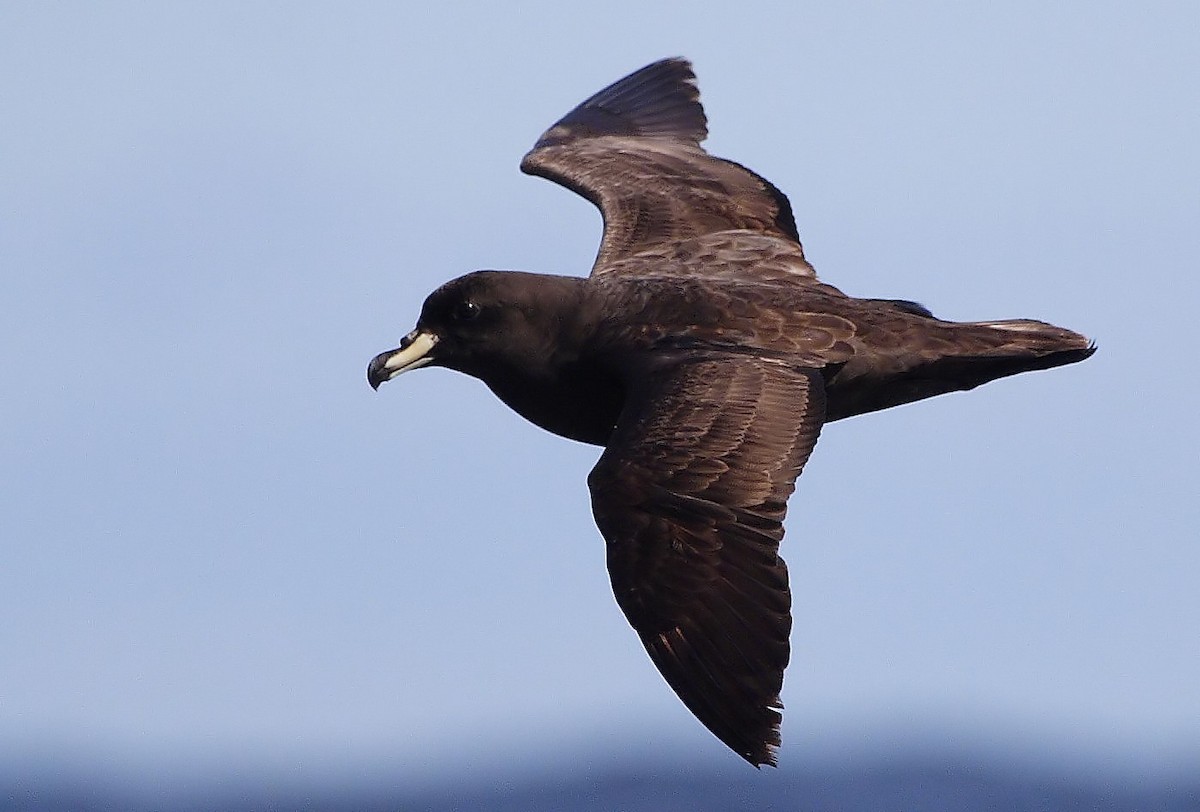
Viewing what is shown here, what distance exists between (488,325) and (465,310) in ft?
0.56

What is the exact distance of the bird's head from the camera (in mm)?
14391

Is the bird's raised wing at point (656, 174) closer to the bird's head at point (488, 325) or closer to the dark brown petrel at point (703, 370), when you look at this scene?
the dark brown petrel at point (703, 370)

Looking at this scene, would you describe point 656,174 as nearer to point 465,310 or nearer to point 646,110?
point 646,110

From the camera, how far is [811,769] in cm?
19412

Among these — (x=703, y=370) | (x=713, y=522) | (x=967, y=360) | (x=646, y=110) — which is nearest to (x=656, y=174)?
(x=646, y=110)

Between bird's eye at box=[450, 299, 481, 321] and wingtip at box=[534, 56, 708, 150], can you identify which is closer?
bird's eye at box=[450, 299, 481, 321]

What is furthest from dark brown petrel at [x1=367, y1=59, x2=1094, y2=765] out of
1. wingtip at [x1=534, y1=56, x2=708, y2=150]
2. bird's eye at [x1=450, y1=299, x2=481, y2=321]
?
wingtip at [x1=534, y1=56, x2=708, y2=150]

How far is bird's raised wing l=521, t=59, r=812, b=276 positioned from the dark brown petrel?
0.02 meters

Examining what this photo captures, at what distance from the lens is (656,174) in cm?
1766

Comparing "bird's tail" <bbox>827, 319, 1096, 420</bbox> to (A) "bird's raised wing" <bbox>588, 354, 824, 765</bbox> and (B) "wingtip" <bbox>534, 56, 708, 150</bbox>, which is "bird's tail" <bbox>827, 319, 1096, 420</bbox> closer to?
(A) "bird's raised wing" <bbox>588, 354, 824, 765</bbox>

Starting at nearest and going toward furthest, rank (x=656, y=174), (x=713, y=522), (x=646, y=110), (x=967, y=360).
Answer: (x=713, y=522)
(x=967, y=360)
(x=656, y=174)
(x=646, y=110)

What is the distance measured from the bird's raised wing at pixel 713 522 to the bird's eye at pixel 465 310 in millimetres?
1364

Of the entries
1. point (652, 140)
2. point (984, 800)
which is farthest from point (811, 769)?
point (652, 140)

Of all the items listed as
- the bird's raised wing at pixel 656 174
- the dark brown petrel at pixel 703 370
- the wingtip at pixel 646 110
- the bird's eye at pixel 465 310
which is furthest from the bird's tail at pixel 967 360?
the wingtip at pixel 646 110
